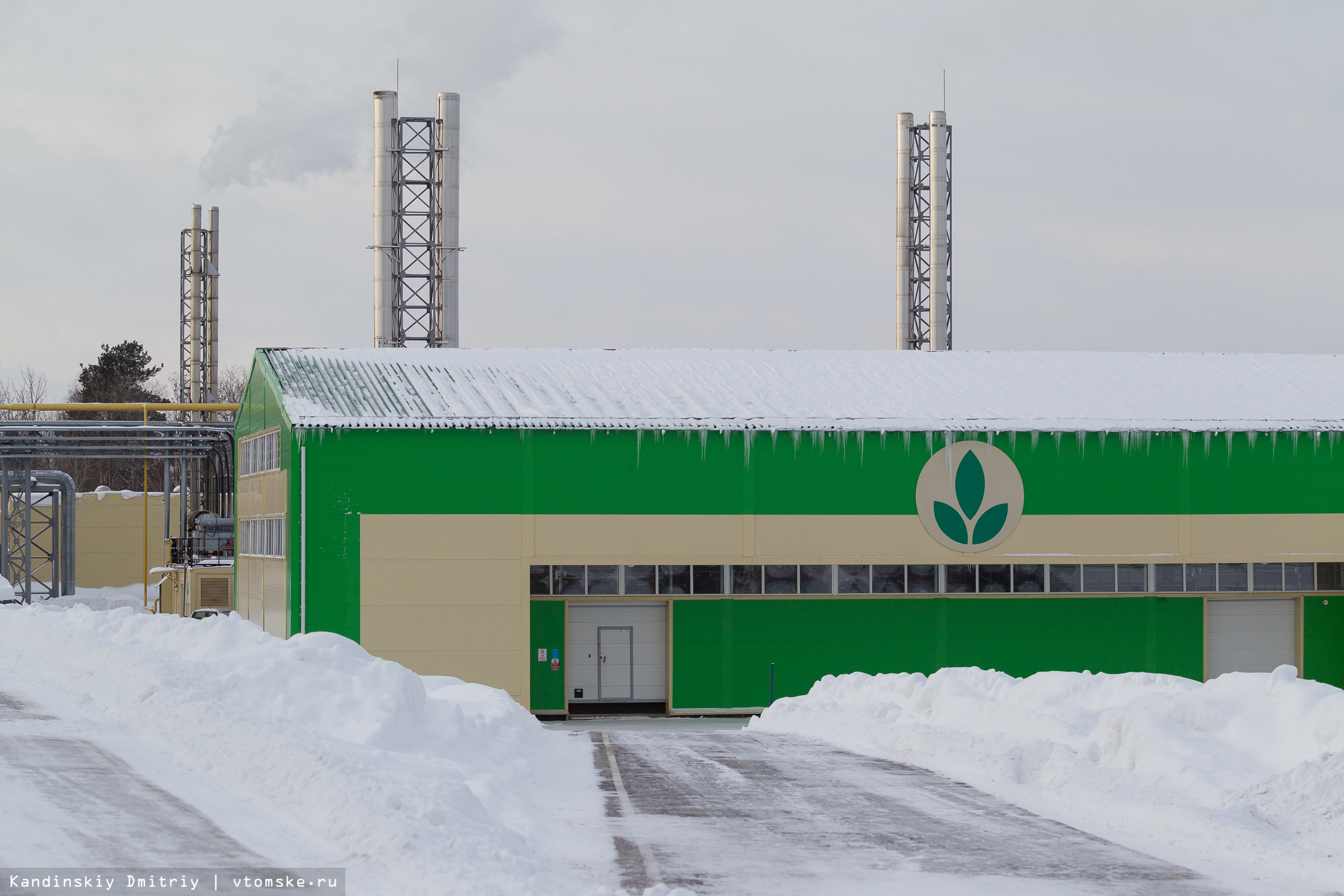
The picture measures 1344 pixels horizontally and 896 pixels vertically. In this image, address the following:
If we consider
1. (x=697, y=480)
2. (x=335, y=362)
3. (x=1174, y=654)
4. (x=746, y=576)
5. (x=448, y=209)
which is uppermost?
(x=448, y=209)

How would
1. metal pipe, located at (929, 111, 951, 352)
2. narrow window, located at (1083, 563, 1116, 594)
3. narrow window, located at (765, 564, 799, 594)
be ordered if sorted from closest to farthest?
1. narrow window, located at (765, 564, 799, 594)
2. narrow window, located at (1083, 563, 1116, 594)
3. metal pipe, located at (929, 111, 951, 352)

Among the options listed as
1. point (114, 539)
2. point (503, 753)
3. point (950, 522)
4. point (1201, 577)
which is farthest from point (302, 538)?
point (114, 539)

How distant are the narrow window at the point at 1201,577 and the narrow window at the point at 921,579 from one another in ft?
19.7

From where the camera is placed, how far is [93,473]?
89062 mm

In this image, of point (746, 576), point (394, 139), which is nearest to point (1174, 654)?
point (746, 576)

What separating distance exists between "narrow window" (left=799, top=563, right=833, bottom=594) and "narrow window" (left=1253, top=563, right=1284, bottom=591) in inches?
402

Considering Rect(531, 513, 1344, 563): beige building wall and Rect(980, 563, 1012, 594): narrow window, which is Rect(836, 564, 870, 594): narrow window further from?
Rect(980, 563, 1012, 594): narrow window

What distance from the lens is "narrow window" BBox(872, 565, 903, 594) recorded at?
100ft

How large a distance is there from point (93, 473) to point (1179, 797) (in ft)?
285

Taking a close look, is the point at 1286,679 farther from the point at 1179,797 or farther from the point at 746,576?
the point at 746,576

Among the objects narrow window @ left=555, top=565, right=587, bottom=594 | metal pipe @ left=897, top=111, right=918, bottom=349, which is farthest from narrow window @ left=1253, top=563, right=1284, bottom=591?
metal pipe @ left=897, top=111, right=918, bottom=349

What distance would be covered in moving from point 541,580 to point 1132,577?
1339 centimetres

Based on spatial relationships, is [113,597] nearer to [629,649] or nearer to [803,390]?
[629,649]

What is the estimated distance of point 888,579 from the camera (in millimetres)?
30688
